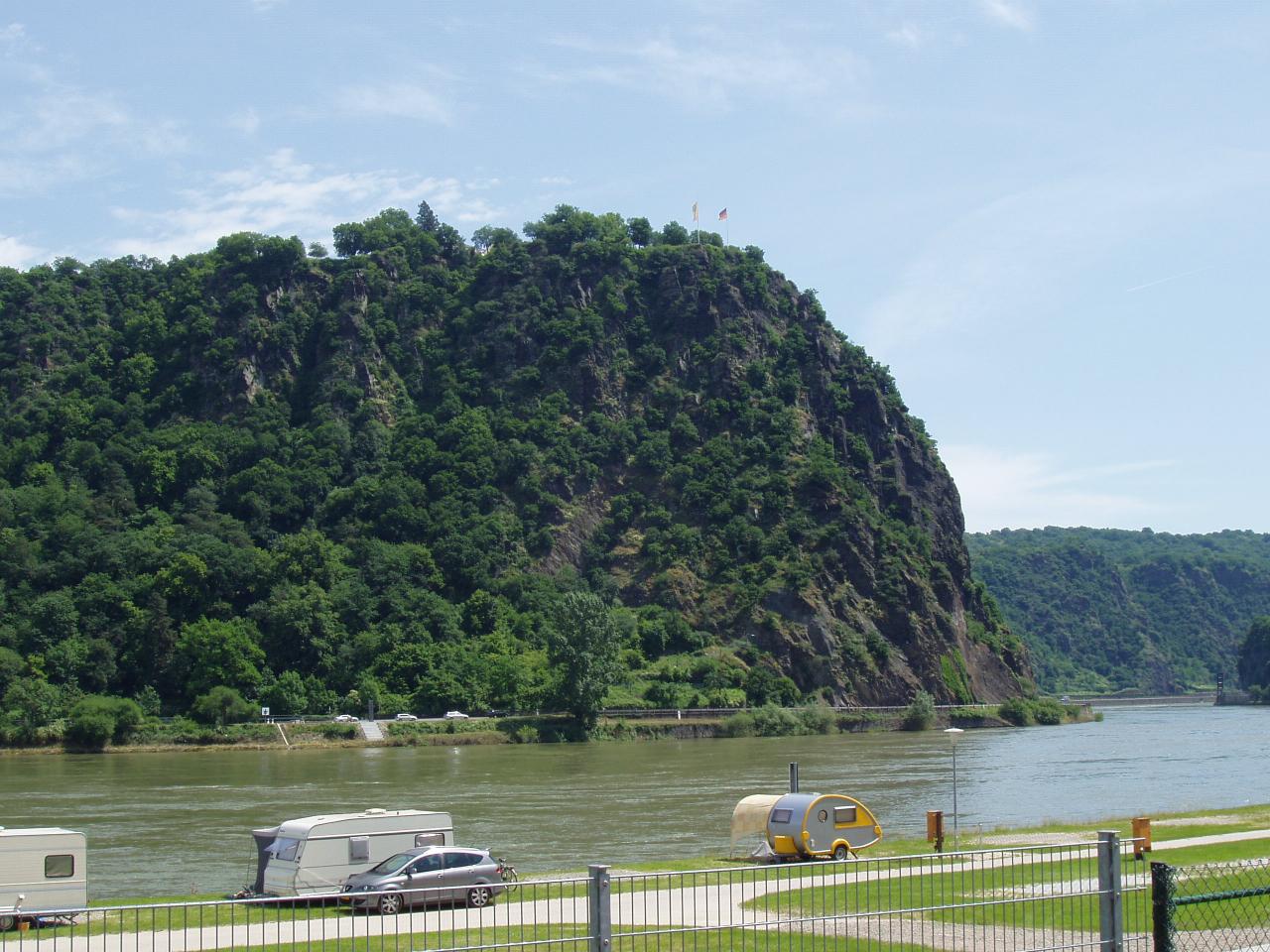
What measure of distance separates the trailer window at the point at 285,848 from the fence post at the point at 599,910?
69.0 ft

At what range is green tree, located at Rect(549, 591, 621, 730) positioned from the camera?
387 feet

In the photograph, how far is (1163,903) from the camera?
11102mm

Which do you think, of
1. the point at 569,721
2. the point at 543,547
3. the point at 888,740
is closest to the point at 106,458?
the point at 543,547

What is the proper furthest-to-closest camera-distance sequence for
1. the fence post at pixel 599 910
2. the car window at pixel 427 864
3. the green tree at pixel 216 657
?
the green tree at pixel 216 657 → the car window at pixel 427 864 → the fence post at pixel 599 910

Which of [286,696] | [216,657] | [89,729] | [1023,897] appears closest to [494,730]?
[286,696]

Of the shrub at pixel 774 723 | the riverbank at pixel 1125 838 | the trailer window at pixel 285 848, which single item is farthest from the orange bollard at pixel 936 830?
the shrub at pixel 774 723

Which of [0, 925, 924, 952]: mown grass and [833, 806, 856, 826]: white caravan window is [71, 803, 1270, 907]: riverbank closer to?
[833, 806, 856, 826]: white caravan window

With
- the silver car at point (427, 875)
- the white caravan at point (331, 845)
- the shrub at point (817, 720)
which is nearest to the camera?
the silver car at point (427, 875)

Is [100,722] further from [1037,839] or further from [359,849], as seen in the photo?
[1037,839]

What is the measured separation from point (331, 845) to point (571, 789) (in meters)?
40.8

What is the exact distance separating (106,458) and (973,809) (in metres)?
137

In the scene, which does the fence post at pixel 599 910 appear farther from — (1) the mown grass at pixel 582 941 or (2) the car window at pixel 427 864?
(2) the car window at pixel 427 864

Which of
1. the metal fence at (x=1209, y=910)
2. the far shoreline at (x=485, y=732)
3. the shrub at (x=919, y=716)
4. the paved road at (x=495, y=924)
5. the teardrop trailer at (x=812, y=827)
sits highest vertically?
the metal fence at (x=1209, y=910)

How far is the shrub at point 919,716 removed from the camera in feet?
472
